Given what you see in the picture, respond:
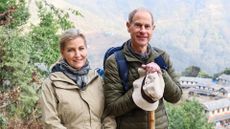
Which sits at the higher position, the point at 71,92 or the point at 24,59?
the point at 71,92

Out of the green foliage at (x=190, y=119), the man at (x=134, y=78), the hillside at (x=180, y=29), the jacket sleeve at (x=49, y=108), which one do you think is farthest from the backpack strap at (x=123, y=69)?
the hillside at (x=180, y=29)

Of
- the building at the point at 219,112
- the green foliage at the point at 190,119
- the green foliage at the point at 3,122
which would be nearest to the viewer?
the green foliage at the point at 3,122

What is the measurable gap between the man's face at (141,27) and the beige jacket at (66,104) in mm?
342

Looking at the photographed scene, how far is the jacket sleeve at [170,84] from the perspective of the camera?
228 centimetres

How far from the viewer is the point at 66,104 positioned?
7.23ft

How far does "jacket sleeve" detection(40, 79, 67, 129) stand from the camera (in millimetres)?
2178

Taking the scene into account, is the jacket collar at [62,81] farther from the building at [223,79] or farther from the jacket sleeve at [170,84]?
the building at [223,79]

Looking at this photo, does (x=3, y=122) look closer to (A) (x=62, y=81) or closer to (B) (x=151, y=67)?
(A) (x=62, y=81)

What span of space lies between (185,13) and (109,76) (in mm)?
180951

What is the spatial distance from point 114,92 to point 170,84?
0.30 m

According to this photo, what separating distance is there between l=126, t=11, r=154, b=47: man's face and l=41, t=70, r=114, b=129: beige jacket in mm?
342

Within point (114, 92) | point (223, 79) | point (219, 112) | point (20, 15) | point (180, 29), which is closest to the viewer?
point (114, 92)

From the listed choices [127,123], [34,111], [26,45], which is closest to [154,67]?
[127,123]

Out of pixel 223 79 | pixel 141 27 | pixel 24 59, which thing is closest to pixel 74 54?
pixel 141 27
